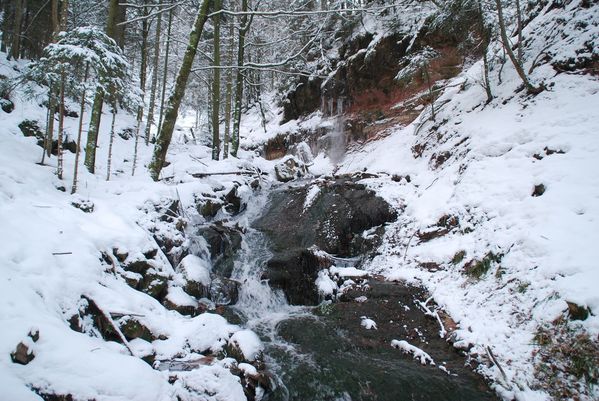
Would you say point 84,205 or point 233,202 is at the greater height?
point 84,205

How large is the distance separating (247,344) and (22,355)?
10.1ft

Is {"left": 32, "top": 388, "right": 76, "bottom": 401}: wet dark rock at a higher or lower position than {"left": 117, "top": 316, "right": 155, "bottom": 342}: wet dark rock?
higher

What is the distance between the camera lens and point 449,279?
7.33 metres

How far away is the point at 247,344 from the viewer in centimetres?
532

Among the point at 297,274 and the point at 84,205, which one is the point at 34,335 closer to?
the point at 84,205

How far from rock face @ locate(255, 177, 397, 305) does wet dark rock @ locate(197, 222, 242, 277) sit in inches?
49.5

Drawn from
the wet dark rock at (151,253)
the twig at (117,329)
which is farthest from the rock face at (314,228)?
the twig at (117,329)

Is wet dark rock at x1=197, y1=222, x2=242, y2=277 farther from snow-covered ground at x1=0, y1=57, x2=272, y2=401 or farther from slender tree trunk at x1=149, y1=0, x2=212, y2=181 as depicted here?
slender tree trunk at x1=149, y1=0, x2=212, y2=181

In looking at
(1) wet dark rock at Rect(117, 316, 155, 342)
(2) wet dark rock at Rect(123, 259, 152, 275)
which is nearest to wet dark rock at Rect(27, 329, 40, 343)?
(1) wet dark rock at Rect(117, 316, 155, 342)

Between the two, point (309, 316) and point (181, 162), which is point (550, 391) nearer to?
point (309, 316)

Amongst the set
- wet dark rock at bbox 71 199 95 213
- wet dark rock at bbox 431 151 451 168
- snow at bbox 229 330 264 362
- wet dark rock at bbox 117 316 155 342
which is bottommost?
snow at bbox 229 330 264 362

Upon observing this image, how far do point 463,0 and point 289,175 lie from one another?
1014cm

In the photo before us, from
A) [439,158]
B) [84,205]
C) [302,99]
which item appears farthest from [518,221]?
[302,99]

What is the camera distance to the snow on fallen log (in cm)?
555
